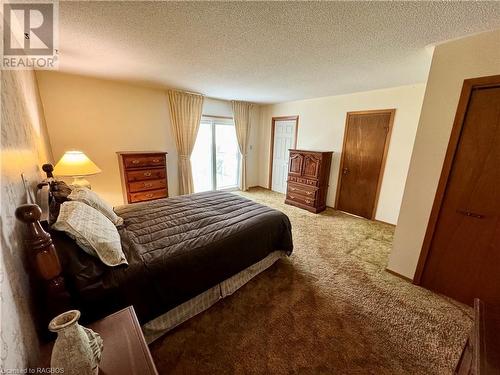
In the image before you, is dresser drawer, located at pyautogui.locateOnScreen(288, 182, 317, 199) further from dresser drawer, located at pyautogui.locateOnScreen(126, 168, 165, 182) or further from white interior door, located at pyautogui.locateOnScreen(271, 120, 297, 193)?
dresser drawer, located at pyautogui.locateOnScreen(126, 168, 165, 182)

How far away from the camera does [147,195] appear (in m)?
3.42

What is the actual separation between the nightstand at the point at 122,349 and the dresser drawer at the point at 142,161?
273 centimetres

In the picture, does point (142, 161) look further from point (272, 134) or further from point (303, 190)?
point (272, 134)

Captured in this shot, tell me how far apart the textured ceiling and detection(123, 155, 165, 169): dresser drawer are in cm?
122

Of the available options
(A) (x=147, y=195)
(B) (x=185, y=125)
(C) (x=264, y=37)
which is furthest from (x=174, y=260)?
(B) (x=185, y=125)

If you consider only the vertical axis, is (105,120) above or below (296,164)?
above

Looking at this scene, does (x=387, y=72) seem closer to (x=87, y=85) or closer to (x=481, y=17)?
(x=481, y=17)

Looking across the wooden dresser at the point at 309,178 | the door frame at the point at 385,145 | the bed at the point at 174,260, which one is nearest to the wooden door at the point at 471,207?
the bed at the point at 174,260

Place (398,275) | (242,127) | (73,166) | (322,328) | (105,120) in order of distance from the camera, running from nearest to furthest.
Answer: (322,328)
(398,275)
(73,166)
(105,120)
(242,127)

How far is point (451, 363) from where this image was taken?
135 cm

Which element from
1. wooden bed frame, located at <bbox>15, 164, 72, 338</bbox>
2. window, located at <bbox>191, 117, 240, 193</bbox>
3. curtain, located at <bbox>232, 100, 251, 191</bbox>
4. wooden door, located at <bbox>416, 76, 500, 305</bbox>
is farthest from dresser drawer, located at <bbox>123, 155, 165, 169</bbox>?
wooden door, located at <bbox>416, 76, 500, 305</bbox>

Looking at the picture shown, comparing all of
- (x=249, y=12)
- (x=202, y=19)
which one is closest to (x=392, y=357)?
(x=249, y=12)

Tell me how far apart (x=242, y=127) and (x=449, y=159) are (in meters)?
4.08

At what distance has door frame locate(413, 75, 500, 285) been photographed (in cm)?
156
